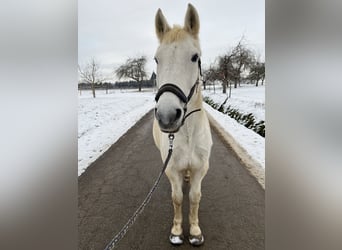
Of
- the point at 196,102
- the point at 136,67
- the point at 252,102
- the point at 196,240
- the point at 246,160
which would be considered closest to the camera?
the point at 196,102

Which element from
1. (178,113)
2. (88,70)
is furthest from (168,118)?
(88,70)

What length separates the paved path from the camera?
6.50 ft

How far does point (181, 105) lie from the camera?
51.1 inches

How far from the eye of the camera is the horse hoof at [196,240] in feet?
6.32

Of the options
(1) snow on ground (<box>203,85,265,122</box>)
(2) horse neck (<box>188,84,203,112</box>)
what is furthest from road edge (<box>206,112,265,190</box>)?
(2) horse neck (<box>188,84,203,112</box>)

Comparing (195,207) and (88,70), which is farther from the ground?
(88,70)

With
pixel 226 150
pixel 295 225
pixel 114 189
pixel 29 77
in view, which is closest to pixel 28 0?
pixel 29 77

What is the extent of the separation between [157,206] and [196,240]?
75 centimetres

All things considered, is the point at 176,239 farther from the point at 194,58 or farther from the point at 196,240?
the point at 194,58

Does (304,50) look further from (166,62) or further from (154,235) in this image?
(154,235)

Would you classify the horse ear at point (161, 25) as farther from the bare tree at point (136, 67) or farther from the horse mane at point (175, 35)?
the bare tree at point (136, 67)

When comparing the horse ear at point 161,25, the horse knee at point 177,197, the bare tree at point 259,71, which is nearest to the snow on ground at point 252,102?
the bare tree at point 259,71

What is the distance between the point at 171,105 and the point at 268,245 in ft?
2.65

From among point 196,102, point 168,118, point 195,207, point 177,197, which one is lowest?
point 195,207
